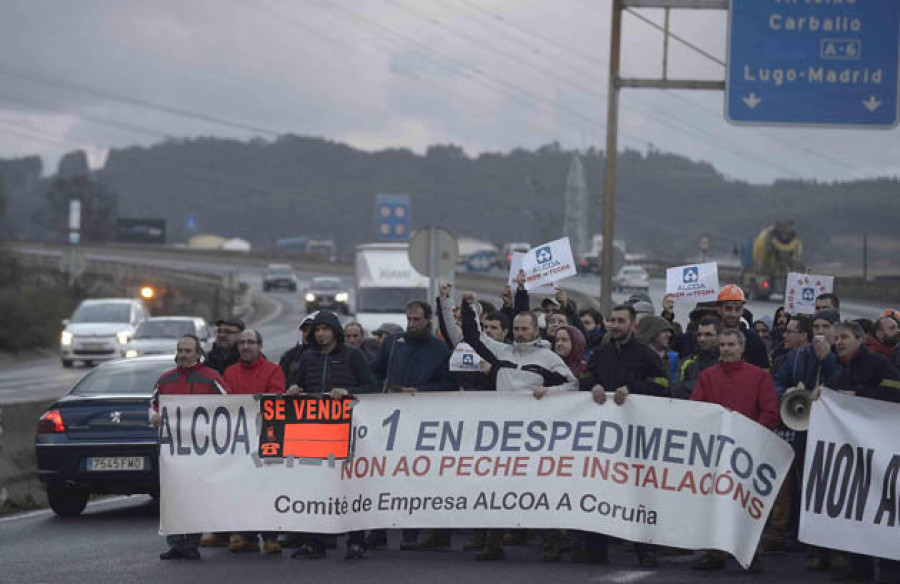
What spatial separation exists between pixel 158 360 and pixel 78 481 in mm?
1858

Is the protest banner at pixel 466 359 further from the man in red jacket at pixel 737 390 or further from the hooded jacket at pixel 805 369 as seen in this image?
the hooded jacket at pixel 805 369

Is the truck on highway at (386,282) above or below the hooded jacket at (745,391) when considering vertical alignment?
above

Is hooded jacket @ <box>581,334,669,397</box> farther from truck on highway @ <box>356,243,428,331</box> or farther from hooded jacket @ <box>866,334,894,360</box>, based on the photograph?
truck on highway @ <box>356,243,428,331</box>

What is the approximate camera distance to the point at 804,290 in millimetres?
17969

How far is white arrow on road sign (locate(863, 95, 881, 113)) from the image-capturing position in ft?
76.2

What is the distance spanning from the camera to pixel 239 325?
42.9ft

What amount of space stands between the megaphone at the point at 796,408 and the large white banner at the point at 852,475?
167 mm

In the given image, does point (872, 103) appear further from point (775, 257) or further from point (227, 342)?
point (775, 257)

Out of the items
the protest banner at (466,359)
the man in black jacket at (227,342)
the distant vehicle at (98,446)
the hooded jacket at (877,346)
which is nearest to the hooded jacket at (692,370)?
the hooded jacket at (877,346)

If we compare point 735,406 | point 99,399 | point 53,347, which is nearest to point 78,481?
point 99,399

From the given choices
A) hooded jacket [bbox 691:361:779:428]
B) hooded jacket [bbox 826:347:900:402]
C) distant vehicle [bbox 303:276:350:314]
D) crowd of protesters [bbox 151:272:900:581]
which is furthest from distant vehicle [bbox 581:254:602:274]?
hooded jacket [bbox 826:347:900:402]

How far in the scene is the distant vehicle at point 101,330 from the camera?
126 feet

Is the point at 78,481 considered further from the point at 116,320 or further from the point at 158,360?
the point at 116,320

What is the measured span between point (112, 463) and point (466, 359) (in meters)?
3.82
